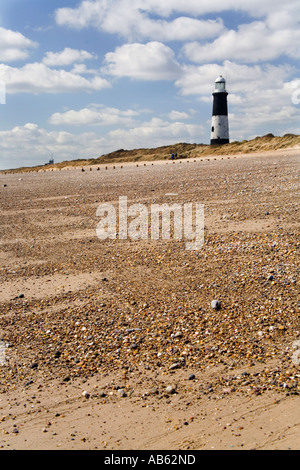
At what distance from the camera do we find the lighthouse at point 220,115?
234ft

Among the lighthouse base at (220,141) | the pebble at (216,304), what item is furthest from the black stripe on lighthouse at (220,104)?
the pebble at (216,304)

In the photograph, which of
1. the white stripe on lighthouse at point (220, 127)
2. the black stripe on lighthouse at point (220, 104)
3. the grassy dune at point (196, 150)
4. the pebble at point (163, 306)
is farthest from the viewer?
the white stripe on lighthouse at point (220, 127)

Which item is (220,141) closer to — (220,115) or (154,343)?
(220,115)

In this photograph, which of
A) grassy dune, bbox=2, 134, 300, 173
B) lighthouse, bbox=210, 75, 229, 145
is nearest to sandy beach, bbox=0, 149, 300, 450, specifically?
grassy dune, bbox=2, 134, 300, 173

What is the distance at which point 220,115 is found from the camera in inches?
2808

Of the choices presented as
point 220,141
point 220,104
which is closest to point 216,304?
point 220,141

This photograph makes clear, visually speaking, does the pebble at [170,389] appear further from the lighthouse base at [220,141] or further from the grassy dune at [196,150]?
the lighthouse base at [220,141]

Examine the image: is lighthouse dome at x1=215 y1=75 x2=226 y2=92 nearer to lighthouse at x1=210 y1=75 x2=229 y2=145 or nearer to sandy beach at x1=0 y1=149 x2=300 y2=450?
lighthouse at x1=210 y1=75 x2=229 y2=145

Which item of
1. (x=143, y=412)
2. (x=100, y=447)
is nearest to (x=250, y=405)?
(x=143, y=412)

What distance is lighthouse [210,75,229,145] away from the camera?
71375mm

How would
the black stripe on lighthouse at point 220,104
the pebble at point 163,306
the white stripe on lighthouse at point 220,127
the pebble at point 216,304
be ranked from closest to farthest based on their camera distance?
1. the pebble at point 163,306
2. the pebble at point 216,304
3. the black stripe on lighthouse at point 220,104
4. the white stripe on lighthouse at point 220,127

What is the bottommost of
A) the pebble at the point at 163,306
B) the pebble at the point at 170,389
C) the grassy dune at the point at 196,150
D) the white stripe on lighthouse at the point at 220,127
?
the pebble at the point at 170,389

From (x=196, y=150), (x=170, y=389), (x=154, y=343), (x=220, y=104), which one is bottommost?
(x=170, y=389)

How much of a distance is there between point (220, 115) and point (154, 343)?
6905 cm
